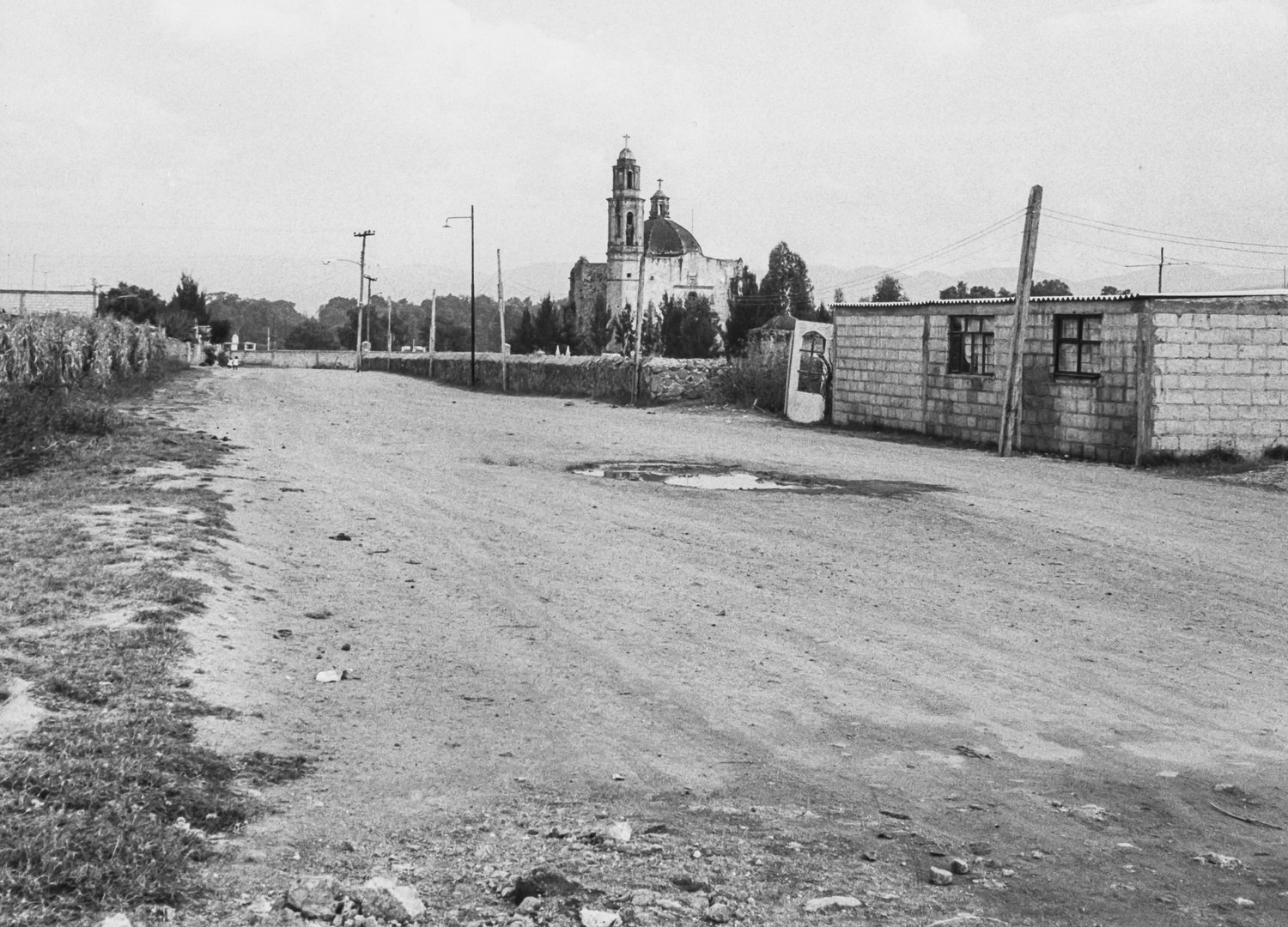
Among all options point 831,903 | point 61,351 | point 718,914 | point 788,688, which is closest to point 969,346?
point 788,688

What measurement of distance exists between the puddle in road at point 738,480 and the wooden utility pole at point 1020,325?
6173mm

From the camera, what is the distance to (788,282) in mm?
98688

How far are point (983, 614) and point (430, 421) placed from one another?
64.3 ft

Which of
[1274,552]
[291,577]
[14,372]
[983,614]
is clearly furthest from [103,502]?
[14,372]

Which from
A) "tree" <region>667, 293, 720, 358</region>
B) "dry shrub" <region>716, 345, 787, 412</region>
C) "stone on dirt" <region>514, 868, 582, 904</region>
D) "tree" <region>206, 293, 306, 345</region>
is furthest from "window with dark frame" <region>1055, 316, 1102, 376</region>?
"tree" <region>206, 293, 306, 345</region>

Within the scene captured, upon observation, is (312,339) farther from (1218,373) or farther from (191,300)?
(1218,373)

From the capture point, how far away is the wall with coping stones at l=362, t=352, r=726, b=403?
3884cm

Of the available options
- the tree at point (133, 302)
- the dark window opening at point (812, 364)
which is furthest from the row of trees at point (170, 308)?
the dark window opening at point (812, 364)

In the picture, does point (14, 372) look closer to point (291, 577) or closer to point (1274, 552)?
point (291, 577)

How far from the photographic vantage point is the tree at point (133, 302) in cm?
8525

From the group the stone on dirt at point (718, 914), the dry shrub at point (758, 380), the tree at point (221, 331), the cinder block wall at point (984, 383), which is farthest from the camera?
the tree at point (221, 331)

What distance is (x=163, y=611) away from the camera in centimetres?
762

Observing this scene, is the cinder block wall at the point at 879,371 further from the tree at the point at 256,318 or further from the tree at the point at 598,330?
the tree at the point at 256,318

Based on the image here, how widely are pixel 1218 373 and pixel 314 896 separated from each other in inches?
780
